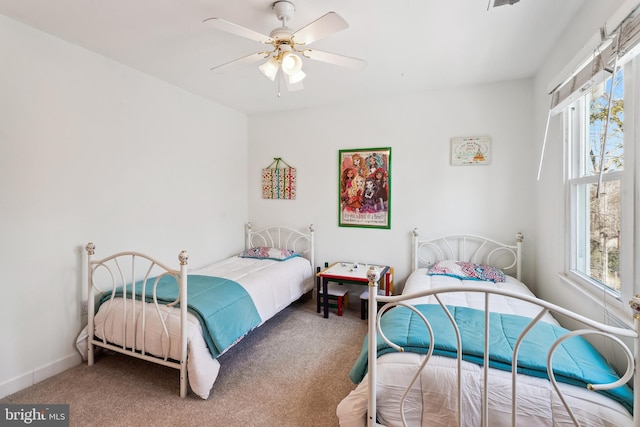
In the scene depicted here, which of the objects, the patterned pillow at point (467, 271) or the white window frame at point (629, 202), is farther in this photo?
the patterned pillow at point (467, 271)

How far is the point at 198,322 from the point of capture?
Result: 2.00 m

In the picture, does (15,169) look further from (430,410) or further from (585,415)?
(585,415)

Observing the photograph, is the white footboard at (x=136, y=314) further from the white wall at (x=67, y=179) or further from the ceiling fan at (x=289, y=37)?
the ceiling fan at (x=289, y=37)

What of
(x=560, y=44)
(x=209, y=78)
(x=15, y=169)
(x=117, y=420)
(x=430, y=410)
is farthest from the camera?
(x=209, y=78)

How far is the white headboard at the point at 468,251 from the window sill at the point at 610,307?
43.7 inches

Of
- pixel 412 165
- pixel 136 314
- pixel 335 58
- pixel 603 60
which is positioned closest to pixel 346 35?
pixel 335 58

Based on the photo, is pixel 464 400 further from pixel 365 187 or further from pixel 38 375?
pixel 38 375

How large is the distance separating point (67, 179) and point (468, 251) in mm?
3696

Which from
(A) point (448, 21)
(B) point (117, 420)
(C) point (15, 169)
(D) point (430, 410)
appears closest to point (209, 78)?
(C) point (15, 169)

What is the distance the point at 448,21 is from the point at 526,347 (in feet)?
6.63

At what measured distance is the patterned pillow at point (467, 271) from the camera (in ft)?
8.93

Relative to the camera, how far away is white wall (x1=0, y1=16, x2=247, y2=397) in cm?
194

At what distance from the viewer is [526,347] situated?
1.39 meters

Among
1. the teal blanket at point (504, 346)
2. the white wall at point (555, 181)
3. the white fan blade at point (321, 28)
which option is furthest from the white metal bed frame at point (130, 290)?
the white wall at point (555, 181)
